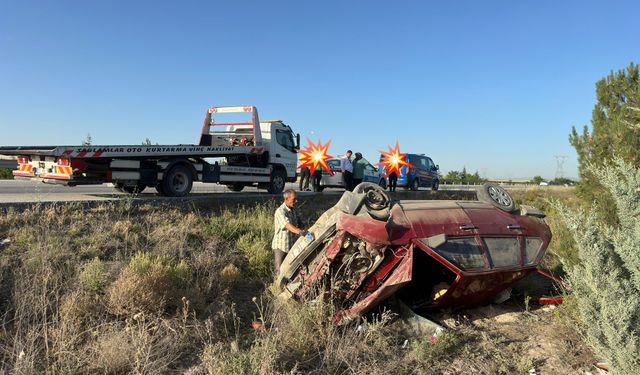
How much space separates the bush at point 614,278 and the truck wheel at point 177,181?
991cm

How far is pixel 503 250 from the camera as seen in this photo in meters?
5.01

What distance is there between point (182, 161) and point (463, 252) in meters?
8.98

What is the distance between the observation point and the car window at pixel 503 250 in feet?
16.1

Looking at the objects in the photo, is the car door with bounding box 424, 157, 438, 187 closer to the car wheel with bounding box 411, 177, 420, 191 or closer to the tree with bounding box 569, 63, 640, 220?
the car wheel with bounding box 411, 177, 420, 191

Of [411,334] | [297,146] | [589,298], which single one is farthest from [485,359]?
[297,146]

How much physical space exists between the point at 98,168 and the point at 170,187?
183 cm

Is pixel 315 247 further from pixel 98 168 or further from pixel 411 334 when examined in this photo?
pixel 98 168

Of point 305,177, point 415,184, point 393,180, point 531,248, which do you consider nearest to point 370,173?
point 393,180

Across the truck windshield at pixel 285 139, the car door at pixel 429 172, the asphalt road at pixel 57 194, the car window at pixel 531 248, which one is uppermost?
the truck windshield at pixel 285 139

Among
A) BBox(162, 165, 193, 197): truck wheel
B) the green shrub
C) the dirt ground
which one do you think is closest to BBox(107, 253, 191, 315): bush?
the green shrub

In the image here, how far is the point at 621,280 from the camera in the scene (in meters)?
3.28

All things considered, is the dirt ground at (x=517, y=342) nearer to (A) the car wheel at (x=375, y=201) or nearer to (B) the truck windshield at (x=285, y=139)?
(A) the car wheel at (x=375, y=201)

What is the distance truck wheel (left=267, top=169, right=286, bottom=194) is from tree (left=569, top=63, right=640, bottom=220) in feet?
31.2

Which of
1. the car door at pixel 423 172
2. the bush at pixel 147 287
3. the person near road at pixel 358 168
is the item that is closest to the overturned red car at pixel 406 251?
the bush at pixel 147 287
